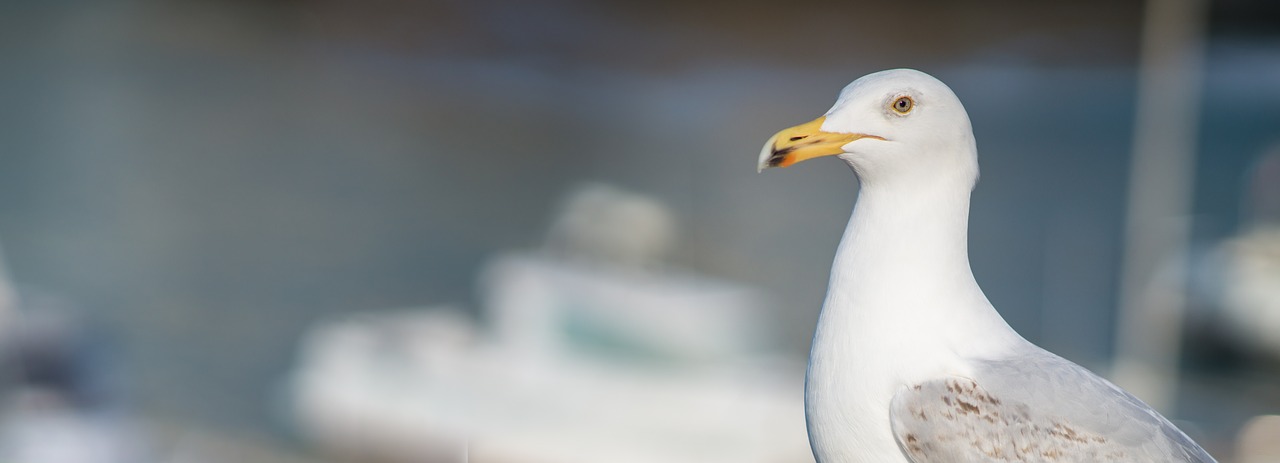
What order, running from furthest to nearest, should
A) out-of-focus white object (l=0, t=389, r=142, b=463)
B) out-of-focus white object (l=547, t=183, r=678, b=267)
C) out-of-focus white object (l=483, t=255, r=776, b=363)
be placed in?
out-of-focus white object (l=547, t=183, r=678, b=267) < out-of-focus white object (l=483, t=255, r=776, b=363) < out-of-focus white object (l=0, t=389, r=142, b=463)

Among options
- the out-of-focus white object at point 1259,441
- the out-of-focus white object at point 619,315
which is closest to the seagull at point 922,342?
the out-of-focus white object at point 1259,441

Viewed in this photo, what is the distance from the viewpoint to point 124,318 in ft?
24.0

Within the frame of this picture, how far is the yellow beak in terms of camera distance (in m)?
0.78

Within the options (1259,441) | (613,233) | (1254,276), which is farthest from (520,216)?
(1259,441)

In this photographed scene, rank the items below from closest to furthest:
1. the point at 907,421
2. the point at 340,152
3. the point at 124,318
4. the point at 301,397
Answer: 1. the point at 907,421
2. the point at 301,397
3. the point at 124,318
4. the point at 340,152

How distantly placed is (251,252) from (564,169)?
2.42 metres

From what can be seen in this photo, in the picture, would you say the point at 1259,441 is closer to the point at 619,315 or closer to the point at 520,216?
the point at 619,315

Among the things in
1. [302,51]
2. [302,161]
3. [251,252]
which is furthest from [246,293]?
[302,51]

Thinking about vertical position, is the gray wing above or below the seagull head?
below

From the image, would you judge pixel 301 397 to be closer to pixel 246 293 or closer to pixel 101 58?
pixel 246 293

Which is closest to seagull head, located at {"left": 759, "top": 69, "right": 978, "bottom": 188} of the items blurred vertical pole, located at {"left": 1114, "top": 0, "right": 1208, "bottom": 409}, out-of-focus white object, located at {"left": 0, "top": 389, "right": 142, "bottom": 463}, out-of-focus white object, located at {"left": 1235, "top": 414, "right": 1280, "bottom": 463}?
out-of-focus white object, located at {"left": 1235, "top": 414, "right": 1280, "bottom": 463}

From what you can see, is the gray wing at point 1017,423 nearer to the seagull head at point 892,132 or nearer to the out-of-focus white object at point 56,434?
the seagull head at point 892,132

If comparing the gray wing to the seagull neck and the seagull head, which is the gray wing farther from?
the seagull head

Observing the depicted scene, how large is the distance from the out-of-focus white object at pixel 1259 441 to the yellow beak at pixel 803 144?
113 inches
